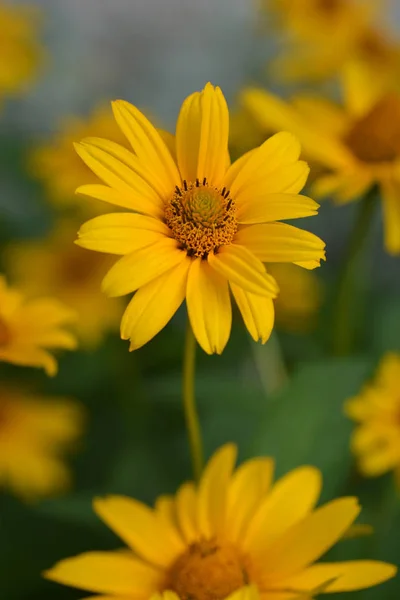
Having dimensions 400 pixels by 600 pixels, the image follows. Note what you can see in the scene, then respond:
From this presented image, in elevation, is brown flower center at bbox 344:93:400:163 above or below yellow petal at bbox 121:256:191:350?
above

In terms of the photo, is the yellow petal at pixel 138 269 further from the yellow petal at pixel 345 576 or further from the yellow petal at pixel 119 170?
the yellow petal at pixel 345 576

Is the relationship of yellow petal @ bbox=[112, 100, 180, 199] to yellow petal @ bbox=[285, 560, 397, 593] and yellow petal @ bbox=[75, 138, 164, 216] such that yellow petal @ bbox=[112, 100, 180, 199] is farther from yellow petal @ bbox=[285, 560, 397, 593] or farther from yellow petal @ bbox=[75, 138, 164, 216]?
yellow petal @ bbox=[285, 560, 397, 593]

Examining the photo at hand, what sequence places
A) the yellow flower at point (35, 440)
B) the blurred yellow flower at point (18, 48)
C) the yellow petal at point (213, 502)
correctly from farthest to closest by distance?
the blurred yellow flower at point (18, 48)
the yellow flower at point (35, 440)
the yellow petal at point (213, 502)

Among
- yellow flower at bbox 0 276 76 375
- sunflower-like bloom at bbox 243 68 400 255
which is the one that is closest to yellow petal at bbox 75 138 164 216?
yellow flower at bbox 0 276 76 375

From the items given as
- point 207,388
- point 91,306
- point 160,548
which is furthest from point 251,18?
point 160,548

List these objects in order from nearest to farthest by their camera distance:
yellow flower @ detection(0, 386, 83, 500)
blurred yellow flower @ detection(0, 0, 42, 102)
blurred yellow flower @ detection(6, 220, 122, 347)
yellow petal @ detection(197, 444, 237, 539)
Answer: yellow petal @ detection(197, 444, 237, 539) → yellow flower @ detection(0, 386, 83, 500) → blurred yellow flower @ detection(6, 220, 122, 347) → blurred yellow flower @ detection(0, 0, 42, 102)

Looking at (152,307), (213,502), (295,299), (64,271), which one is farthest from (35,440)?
(152,307)

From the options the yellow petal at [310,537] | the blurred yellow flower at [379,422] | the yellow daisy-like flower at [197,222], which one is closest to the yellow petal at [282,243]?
the yellow daisy-like flower at [197,222]
